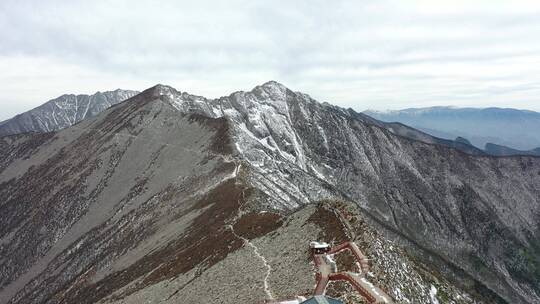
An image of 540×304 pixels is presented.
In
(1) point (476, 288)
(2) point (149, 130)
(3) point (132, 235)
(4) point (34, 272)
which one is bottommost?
(1) point (476, 288)

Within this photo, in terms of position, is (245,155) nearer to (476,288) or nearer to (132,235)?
(132,235)

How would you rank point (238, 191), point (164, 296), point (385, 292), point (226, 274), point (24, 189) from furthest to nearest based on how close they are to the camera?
1. point (24, 189)
2. point (238, 191)
3. point (164, 296)
4. point (226, 274)
5. point (385, 292)

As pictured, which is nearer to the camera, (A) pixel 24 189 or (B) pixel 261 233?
(B) pixel 261 233

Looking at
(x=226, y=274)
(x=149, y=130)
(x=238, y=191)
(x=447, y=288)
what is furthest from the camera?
(x=149, y=130)

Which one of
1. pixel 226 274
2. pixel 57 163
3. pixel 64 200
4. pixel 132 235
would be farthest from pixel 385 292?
pixel 57 163

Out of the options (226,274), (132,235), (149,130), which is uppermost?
(149,130)

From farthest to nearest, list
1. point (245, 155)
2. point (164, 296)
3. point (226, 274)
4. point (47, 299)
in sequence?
point (245, 155)
point (47, 299)
point (164, 296)
point (226, 274)

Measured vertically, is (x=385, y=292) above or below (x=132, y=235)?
above

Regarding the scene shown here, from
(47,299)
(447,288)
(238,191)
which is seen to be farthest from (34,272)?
(447,288)

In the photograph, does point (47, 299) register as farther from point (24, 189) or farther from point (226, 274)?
point (24, 189)
